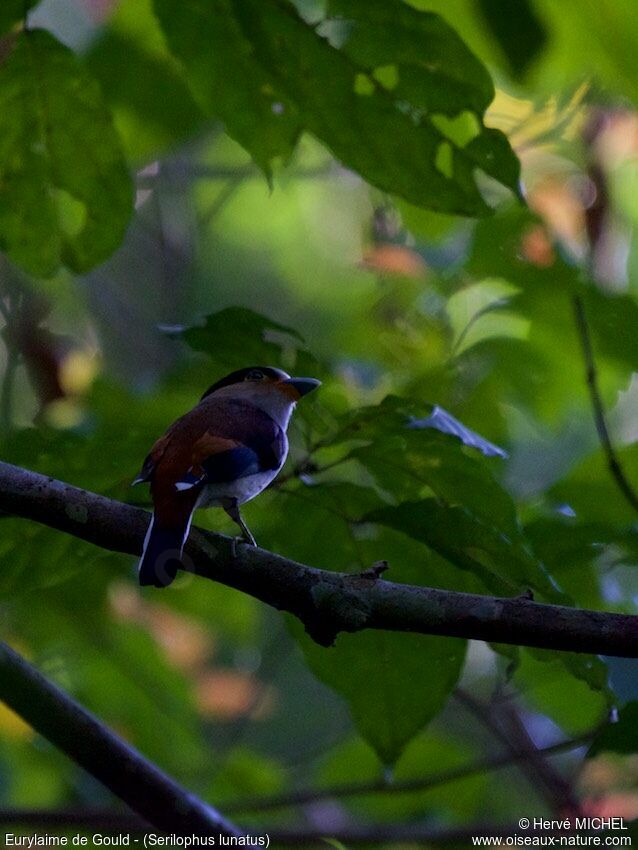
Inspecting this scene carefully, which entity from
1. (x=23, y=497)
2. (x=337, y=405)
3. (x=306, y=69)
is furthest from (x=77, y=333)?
(x=23, y=497)

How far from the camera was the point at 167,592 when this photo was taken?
3.55m

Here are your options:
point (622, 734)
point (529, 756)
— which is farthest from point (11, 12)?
point (529, 756)

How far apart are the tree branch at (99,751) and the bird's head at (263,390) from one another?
73cm

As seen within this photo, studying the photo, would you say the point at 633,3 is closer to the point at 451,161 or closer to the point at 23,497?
the point at 451,161

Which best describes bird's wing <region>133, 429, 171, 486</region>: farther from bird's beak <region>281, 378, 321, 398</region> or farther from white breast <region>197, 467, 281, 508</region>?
bird's beak <region>281, 378, 321, 398</region>

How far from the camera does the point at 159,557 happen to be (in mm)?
1591

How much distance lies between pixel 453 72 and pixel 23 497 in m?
1.01

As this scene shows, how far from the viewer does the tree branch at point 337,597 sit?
1.43 meters

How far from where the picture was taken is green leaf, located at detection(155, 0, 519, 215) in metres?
1.94

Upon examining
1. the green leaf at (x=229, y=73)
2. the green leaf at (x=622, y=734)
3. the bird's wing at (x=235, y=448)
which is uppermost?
the green leaf at (x=229, y=73)

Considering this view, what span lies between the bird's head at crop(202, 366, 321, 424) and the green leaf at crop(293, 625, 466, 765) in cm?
59

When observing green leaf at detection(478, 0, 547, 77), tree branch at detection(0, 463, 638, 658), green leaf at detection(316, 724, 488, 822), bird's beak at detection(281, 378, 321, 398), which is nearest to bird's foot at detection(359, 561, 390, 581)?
tree branch at detection(0, 463, 638, 658)

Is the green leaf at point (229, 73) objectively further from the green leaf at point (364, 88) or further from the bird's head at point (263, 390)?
the bird's head at point (263, 390)

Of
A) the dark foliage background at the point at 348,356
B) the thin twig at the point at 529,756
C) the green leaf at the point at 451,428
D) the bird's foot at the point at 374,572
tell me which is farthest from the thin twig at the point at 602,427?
the bird's foot at the point at 374,572
